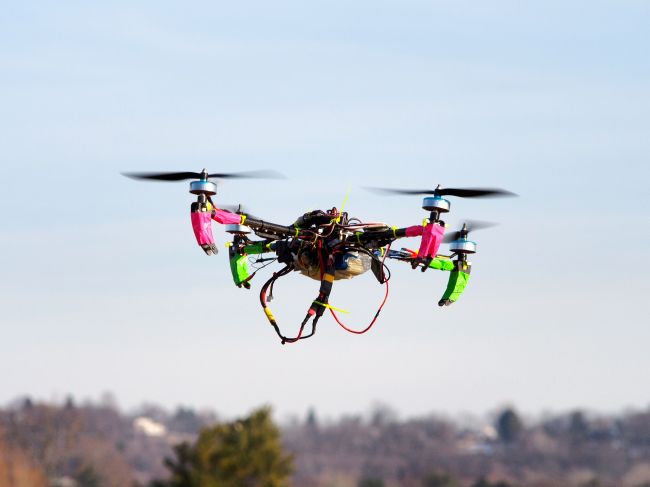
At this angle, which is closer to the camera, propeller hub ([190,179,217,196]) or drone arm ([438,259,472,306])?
propeller hub ([190,179,217,196])

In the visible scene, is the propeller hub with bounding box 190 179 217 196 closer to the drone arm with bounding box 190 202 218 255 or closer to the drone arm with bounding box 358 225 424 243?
the drone arm with bounding box 190 202 218 255

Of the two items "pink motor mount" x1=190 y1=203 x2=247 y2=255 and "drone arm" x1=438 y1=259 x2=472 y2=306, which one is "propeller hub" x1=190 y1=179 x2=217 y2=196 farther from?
"drone arm" x1=438 y1=259 x2=472 y2=306

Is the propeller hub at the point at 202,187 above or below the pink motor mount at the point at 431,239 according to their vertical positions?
above

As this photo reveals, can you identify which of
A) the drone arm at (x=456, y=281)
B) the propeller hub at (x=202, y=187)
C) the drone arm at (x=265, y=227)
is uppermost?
the propeller hub at (x=202, y=187)

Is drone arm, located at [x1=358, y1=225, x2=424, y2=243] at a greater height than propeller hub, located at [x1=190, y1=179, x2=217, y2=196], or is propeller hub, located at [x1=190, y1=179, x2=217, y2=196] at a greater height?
propeller hub, located at [x1=190, y1=179, x2=217, y2=196]

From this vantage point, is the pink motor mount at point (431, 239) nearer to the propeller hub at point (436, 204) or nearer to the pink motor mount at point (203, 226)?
the propeller hub at point (436, 204)

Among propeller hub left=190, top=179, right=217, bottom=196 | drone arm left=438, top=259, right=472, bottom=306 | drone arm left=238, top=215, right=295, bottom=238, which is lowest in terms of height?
drone arm left=438, top=259, right=472, bottom=306
